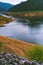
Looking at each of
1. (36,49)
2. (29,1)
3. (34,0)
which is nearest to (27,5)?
(29,1)

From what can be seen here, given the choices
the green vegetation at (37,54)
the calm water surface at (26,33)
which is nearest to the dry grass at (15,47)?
the green vegetation at (37,54)

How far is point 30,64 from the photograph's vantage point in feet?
18.2

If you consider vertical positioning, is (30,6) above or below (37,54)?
below

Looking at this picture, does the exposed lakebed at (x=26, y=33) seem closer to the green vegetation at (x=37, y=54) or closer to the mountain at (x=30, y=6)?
the green vegetation at (x=37, y=54)

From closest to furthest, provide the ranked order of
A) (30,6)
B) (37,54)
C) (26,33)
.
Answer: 1. (37,54)
2. (26,33)
3. (30,6)

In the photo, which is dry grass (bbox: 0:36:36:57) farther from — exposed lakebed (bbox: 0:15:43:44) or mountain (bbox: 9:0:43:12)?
mountain (bbox: 9:0:43:12)

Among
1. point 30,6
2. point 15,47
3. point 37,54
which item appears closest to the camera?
point 37,54

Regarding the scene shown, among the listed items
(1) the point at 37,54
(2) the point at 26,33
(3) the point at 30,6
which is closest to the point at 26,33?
(2) the point at 26,33

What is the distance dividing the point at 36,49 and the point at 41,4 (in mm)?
142156

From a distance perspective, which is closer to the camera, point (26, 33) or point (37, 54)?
point (37, 54)

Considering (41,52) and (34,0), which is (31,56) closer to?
(41,52)

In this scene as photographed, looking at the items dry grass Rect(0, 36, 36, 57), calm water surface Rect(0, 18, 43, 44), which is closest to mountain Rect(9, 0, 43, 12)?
calm water surface Rect(0, 18, 43, 44)

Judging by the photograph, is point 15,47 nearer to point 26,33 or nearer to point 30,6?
point 26,33

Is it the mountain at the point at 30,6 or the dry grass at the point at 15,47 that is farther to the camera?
the mountain at the point at 30,6
